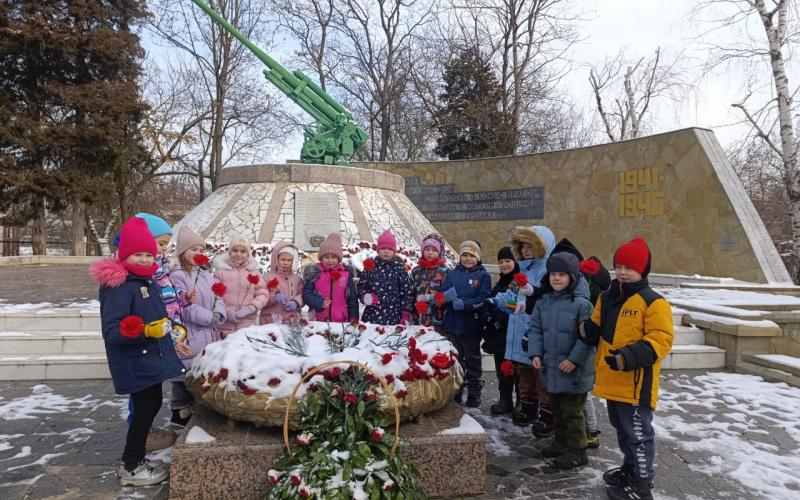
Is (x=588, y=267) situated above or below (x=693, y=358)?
above

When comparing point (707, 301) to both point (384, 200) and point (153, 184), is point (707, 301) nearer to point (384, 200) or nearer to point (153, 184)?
point (384, 200)

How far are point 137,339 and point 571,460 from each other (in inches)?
92.7

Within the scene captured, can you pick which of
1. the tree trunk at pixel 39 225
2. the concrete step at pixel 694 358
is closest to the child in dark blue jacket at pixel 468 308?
the concrete step at pixel 694 358

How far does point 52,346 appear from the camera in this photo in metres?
4.83

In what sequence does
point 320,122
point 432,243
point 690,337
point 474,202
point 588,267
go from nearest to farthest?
point 588,267 < point 432,243 < point 690,337 < point 320,122 < point 474,202

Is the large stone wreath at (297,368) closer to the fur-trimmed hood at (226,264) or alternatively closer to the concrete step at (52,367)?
the fur-trimmed hood at (226,264)

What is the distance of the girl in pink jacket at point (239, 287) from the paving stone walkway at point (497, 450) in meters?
0.89

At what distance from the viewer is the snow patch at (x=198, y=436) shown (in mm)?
2383

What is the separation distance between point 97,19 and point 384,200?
48.6ft

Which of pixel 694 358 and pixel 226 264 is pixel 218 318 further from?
pixel 694 358

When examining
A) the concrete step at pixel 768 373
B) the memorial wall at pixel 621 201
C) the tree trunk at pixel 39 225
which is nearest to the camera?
the concrete step at pixel 768 373

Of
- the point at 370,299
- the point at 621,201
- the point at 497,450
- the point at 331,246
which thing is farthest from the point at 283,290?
the point at 621,201

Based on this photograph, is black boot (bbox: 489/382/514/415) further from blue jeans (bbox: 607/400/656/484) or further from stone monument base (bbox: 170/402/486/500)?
blue jeans (bbox: 607/400/656/484)

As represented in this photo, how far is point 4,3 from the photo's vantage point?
15.5m
